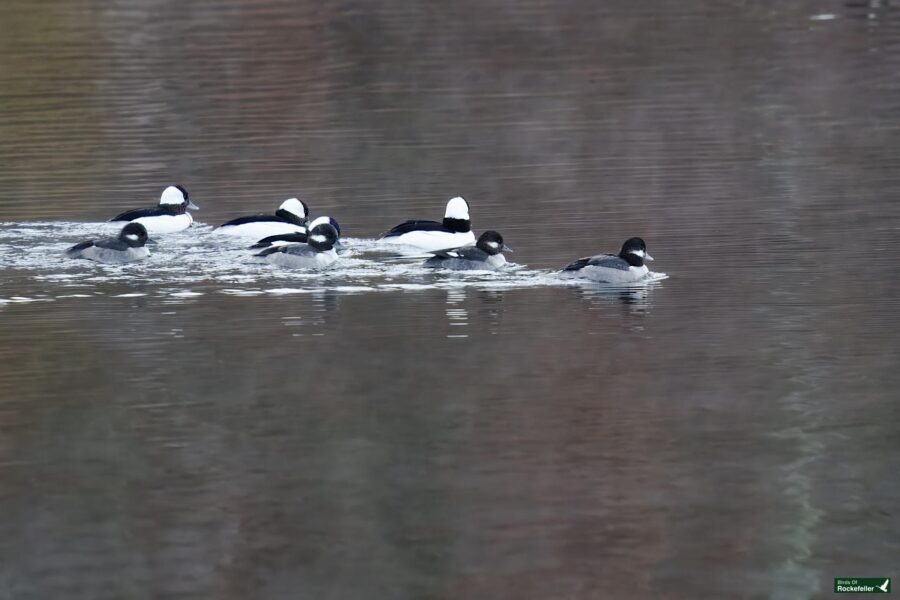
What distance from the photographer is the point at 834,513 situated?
9938mm

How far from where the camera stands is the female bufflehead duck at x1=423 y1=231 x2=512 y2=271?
17438 mm

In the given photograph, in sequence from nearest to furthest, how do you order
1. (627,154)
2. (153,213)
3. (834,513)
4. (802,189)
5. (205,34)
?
(834,513)
(153,213)
(802,189)
(627,154)
(205,34)

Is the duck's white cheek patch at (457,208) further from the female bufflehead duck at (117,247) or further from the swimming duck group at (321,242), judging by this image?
the female bufflehead duck at (117,247)

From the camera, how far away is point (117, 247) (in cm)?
1838

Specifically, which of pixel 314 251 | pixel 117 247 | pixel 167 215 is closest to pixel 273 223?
pixel 167 215

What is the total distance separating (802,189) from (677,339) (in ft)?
29.0

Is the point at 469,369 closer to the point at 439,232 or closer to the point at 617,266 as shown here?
the point at 617,266

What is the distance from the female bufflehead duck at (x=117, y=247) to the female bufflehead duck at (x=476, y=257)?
3206 millimetres

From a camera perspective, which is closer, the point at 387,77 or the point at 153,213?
the point at 153,213

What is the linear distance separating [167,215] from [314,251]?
3.49 meters

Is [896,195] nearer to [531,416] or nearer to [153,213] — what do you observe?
[153,213]

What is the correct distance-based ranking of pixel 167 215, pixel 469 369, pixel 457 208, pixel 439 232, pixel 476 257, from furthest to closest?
pixel 167 215 < pixel 457 208 < pixel 439 232 < pixel 476 257 < pixel 469 369

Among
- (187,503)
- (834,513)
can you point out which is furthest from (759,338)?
(187,503)

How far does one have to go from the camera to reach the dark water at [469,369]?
375 inches
